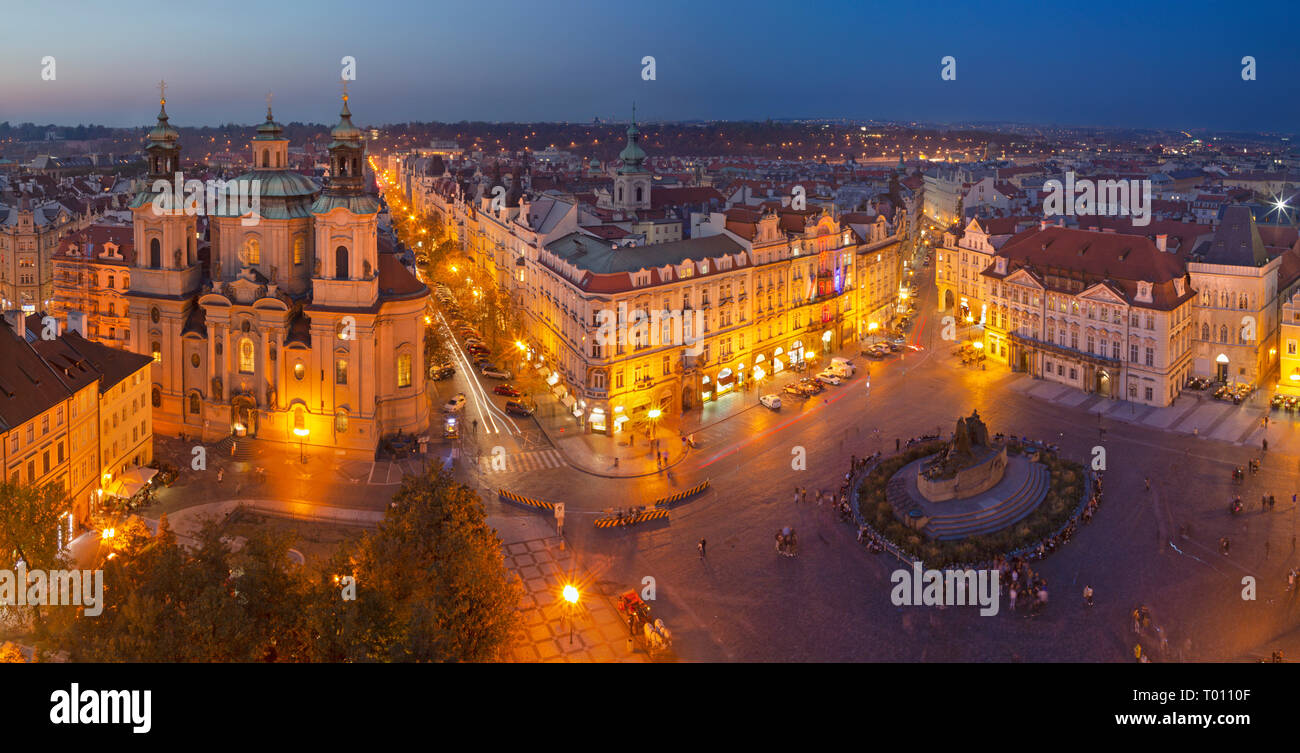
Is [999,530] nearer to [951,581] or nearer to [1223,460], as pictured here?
[951,581]

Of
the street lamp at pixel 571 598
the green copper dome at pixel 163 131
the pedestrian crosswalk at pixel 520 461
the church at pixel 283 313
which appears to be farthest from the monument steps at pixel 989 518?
the green copper dome at pixel 163 131

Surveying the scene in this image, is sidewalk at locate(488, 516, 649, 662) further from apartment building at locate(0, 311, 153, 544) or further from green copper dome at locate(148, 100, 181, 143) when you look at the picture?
green copper dome at locate(148, 100, 181, 143)

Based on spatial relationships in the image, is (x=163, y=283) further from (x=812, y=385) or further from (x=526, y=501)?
(x=812, y=385)

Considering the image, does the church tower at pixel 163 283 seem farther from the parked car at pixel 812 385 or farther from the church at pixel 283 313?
the parked car at pixel 812 385

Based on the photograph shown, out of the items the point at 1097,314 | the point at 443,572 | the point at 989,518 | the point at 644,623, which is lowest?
the point at 644,623

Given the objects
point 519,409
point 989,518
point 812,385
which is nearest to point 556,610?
point 989,518
